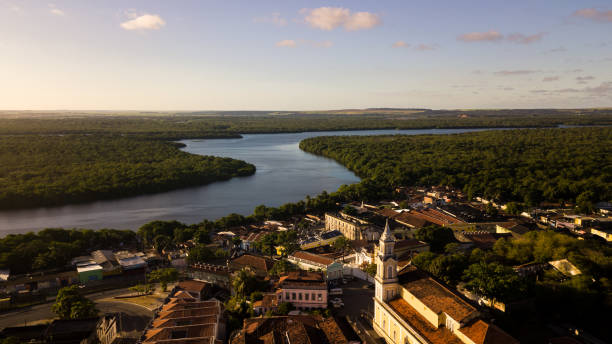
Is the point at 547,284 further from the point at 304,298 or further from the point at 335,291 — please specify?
the point at 304,298

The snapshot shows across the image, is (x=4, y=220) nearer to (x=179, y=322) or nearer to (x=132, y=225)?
(x=132, y=225)

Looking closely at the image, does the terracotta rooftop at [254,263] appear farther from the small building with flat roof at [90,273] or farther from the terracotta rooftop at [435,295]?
the terracotta rooftop at [435,295]

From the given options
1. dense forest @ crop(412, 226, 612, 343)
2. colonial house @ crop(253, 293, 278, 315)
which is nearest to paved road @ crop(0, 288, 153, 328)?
colonial house @ crop(253, 293, 278, 315)

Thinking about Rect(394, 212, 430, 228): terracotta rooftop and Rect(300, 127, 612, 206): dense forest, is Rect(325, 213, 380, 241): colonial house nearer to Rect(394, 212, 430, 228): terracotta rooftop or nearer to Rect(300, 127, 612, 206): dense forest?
Rect(394, 212, 430, 228): terracotta rooftop

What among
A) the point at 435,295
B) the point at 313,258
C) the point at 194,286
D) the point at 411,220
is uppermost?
the point at 435,295

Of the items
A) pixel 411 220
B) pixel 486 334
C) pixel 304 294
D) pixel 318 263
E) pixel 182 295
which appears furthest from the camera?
pixel 411 220

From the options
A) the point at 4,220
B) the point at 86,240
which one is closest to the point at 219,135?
the point at 4,220

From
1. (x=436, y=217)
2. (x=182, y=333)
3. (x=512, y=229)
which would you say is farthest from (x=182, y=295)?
(x=512, y=229)
